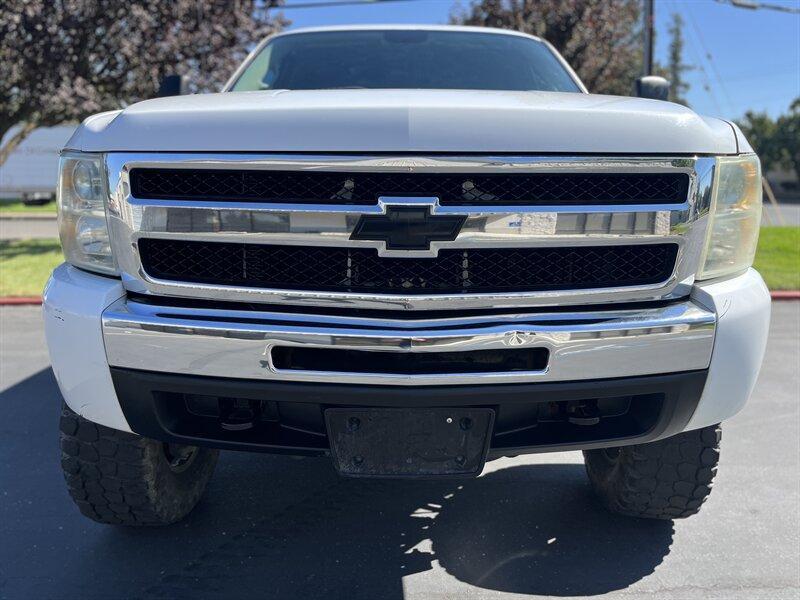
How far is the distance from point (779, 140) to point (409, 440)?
62529mm

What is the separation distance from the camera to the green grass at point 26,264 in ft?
26.9

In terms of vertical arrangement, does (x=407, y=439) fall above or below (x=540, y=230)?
below

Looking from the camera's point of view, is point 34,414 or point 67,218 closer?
point 67,218

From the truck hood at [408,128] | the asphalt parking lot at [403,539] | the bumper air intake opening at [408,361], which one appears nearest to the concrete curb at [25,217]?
the asphalt parking lot at [403,539]

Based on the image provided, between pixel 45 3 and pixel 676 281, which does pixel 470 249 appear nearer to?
pixel 676 281

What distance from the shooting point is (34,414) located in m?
3.97

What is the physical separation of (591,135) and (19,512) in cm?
264

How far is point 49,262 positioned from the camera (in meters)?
9.97

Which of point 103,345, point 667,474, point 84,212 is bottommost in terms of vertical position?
point 667,474

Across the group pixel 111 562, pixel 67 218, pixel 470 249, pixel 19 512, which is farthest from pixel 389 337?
pixel 19 512

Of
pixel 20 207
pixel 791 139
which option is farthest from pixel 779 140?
pixel 20 207

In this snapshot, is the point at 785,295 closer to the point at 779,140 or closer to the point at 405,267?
the point at 405,267

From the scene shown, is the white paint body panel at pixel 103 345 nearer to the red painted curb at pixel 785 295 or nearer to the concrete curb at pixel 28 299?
the concrete curb at pixel 28 299

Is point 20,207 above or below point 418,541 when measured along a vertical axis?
below
